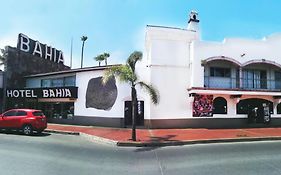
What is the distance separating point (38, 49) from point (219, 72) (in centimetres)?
2073

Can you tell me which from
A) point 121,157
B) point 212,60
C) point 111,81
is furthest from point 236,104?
point 121,157

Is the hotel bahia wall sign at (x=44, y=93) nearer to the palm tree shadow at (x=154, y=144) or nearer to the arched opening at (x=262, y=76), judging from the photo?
the palm tree shadow at (x=154, y=144)

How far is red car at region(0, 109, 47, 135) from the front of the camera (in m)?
20.1

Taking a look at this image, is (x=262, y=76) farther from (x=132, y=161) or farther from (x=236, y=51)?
(x=132, y=161)

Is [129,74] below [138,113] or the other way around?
the other way around

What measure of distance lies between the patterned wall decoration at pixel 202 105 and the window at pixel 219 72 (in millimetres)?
2118

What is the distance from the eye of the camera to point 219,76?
83.6ft

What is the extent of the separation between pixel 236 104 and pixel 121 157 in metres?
15.7

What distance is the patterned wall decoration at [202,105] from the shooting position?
2433cm

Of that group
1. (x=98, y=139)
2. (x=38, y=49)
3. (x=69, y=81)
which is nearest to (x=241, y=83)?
(x=98, y=139)

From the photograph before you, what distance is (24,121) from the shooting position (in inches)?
792

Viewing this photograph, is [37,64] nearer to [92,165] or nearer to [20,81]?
[20,81]

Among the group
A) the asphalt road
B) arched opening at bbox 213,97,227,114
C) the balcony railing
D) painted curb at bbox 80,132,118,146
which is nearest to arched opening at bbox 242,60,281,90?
the balcony railing

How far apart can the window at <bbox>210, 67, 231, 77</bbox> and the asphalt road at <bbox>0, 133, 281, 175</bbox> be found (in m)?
12.0
